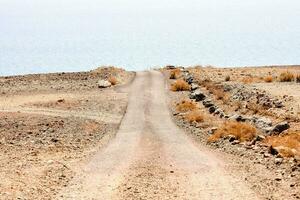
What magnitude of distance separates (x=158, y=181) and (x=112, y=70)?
1758 inches

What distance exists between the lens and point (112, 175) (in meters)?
21.2

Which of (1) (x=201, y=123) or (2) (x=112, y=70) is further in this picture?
(2) (x=112, y=70)

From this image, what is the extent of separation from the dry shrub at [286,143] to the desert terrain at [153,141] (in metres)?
0.04

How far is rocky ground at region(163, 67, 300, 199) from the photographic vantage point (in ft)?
67.5

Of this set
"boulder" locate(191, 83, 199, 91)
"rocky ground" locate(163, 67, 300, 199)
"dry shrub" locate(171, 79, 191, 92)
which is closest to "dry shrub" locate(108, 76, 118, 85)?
"rocky ground" locate(163, 67, 300, 199)

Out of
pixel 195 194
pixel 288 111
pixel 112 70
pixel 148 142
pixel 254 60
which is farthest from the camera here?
pixel 254 60

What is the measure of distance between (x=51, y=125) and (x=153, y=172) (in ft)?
44.3

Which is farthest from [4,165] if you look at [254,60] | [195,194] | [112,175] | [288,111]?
[254,60]

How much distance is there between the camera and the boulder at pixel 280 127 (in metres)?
28.5

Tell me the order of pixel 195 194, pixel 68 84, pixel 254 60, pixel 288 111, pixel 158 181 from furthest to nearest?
1. pixel 254 60
2. pixel 68 84
3. pixel 288 111
4. pixel 158 181
5. pixel 195 194

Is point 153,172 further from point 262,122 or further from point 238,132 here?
point 262,122

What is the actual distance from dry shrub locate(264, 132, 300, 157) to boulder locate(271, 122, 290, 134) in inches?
28.1

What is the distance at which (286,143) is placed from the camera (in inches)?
1008

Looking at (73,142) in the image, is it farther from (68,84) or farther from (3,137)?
(68,84)
